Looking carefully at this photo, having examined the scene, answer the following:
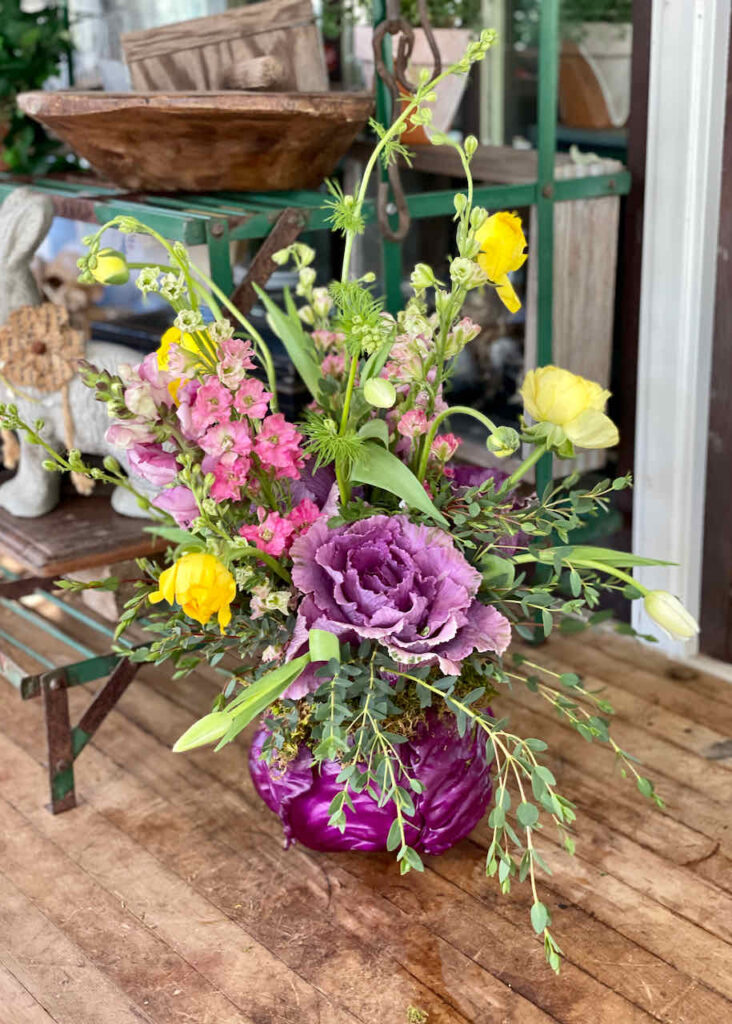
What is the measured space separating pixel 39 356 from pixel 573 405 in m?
0.92

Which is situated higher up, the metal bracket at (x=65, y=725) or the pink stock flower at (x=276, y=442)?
the pink stock flower at (x=276, y=442)

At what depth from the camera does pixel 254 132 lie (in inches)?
70.9

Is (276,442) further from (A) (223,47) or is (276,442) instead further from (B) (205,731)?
(A) (223,47)

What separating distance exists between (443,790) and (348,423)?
501mm

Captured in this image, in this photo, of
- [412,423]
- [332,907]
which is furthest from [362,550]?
[332,907]

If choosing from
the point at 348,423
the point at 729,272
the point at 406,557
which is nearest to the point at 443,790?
the point at 406,557

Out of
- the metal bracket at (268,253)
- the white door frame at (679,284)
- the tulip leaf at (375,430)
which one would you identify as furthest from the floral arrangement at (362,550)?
the white door frame at (679,284)

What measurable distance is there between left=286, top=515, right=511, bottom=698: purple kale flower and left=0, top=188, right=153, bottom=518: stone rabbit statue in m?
0.55

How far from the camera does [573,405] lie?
4.87 ft

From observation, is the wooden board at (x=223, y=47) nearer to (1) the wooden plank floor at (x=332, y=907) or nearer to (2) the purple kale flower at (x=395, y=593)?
(2) the purple kale flower at (x=395, y=593)

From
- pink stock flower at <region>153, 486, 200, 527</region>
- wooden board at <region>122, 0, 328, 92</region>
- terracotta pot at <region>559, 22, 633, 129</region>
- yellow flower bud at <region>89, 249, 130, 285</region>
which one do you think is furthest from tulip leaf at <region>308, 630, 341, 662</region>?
terracotta pot at <region>559, 22, 633, 129</region>

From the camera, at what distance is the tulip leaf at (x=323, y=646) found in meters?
1.41

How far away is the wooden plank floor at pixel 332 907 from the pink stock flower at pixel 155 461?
590mm

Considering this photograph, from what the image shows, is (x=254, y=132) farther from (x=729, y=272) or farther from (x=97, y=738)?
(x=97, y=738)
